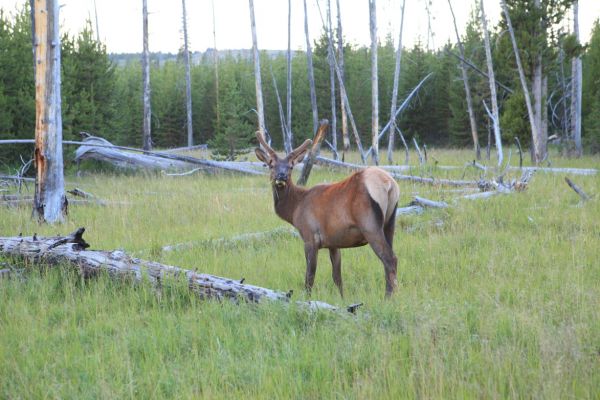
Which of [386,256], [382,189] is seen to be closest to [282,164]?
[382,189]

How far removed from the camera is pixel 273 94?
44562mm

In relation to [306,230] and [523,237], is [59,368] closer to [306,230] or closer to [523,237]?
[306,230]

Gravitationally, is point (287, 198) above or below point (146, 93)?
below

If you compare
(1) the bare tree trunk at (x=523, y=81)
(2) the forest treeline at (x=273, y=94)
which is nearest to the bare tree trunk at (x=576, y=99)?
(2) the forest treeline at (x=273, y=94)

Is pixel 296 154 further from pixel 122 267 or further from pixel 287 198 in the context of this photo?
pixel 122 267

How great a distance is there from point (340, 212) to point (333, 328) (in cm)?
176

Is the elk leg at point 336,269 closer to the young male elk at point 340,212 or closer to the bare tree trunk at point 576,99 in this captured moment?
the young male elk at point 340,212

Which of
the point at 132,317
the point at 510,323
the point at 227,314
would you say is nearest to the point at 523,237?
the point at 510,323

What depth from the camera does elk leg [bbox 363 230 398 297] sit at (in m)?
5.83

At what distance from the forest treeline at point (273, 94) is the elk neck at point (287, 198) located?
46.9ft

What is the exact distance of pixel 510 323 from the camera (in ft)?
14.6

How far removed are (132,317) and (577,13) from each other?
79.5ft

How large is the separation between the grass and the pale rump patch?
0.82 metres

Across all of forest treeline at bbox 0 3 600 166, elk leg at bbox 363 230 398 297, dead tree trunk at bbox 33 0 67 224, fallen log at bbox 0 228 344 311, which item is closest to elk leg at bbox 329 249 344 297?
elk leg at bbox 363 230 398 297
